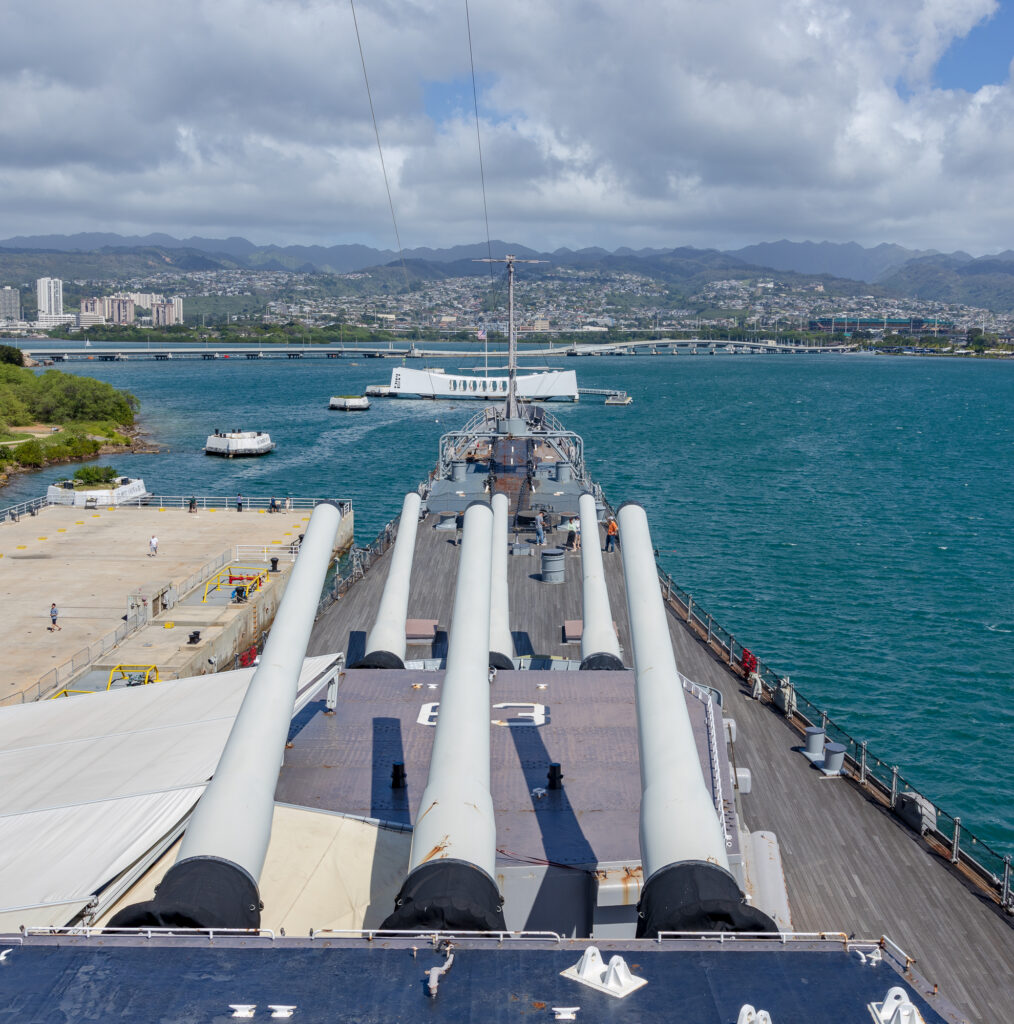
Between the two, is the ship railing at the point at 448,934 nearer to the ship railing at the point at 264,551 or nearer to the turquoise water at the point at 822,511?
the turquoise water at the point at 822,511

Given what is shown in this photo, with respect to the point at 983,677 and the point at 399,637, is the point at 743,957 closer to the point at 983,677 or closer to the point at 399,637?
the point at 399,637

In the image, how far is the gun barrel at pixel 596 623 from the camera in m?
23.5

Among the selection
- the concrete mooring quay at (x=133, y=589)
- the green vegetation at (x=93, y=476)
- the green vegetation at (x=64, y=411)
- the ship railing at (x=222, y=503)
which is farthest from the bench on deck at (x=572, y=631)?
the green vegetation at (x=64, y=411)

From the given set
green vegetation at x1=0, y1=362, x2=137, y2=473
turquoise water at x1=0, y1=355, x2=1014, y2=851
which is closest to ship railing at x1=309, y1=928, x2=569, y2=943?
turquoise water at x1=0, y1=355, x2=1014, y2=851

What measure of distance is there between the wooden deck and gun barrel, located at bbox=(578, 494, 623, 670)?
13.8 feet

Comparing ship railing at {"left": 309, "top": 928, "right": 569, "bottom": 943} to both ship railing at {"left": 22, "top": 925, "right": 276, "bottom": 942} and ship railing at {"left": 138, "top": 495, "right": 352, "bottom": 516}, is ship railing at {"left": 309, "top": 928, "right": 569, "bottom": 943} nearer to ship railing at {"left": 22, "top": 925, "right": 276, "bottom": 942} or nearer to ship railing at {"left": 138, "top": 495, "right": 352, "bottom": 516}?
ship railing at {"left": 22, "top": 925, "right": 276, "bottom": 942}

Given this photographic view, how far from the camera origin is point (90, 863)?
14.9 m

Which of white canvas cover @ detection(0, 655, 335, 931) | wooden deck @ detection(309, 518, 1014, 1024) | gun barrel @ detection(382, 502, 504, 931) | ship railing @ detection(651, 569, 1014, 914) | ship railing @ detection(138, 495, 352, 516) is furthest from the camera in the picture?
ship railing @ detection(138, 495, 352, 516)

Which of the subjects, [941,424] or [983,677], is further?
[941,424]

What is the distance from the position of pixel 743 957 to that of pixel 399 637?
609 inches

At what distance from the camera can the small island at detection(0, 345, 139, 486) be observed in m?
99.6

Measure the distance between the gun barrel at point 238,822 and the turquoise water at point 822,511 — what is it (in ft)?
82.7

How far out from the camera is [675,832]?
11320mm

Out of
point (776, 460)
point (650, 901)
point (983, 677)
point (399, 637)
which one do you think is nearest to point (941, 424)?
point (776, 460)
